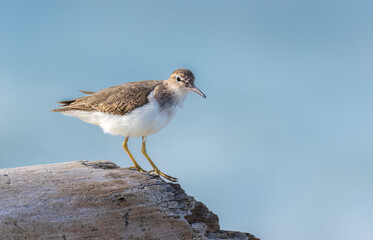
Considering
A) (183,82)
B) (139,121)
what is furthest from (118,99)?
(183,82)

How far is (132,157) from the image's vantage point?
27.3ft

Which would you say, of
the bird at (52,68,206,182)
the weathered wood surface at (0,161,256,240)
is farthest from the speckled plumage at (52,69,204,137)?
the weathered wood surface at (0,161,256,240)

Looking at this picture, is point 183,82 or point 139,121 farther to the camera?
point 183,82

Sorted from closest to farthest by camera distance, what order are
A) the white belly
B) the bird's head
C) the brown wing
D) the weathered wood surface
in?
the weathered wood surface < the white belly < the brown wing < the bird's head

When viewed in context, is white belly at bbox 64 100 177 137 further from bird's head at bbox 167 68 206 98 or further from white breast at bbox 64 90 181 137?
bird's head at bbox 167 68 206 98

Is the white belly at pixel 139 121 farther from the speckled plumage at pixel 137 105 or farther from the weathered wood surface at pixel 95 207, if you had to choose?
the weathered wood surface at pixel 95 207

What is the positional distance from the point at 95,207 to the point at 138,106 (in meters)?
2.16

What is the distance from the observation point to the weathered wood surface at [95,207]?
5934mm

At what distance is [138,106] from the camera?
310 inches

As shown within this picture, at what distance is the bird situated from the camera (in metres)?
7.86

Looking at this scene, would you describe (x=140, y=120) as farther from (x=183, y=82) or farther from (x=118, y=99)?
(x=183, y=82)

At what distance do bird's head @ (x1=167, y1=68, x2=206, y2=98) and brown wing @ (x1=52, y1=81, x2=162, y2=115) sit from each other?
1.03ft

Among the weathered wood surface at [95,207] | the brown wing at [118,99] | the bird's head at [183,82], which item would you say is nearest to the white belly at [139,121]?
the brown wing at [118,99]

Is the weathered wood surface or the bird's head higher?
the bird's head
